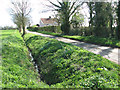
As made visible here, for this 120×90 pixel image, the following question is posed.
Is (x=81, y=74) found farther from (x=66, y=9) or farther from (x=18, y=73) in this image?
(x=66, y=9)

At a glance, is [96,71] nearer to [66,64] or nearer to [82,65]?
[82,65]

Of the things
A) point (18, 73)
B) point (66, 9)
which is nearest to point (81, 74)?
point (18, 73)

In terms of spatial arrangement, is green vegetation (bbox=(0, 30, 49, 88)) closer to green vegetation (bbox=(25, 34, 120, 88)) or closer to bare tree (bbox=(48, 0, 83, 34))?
green vegetation (bbox=(25, 34, 120, 88))

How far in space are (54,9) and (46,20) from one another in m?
47.7

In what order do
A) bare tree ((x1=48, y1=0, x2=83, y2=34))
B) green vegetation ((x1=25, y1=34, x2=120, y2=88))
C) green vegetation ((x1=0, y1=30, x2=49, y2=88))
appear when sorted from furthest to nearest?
bare tree ((x1=48, y1=0, x2=83, y2=34)) < green vegetation ((x1=0, y1=30, x2=49, y2=88)) < green vegetation ((x1=25, y1=34, x2=120, y2=88))

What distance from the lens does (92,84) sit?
393 centimetres

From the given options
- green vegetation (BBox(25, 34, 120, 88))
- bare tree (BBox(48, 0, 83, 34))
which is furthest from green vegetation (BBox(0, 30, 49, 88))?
bare tree (BBox(48, 0, 83, 34))

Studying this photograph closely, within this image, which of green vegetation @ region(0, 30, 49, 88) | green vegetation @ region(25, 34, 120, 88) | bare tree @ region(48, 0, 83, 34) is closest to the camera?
green vegetation @ region(25, 34, 120, 88)

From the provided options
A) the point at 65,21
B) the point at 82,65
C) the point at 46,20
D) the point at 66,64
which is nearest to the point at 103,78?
the point at 82,65

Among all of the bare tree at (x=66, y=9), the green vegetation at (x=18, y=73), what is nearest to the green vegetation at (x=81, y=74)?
the green vegetation at (x=18, y=73)

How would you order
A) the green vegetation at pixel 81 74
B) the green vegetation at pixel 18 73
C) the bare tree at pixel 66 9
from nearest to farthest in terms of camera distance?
the green vegetation at pixel 81 74 → the green vegetation at pixel 18 73 → the bare tree at pixel 66 9

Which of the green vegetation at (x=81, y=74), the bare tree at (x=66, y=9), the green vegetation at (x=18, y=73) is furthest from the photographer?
the bare tree at (x=66, y=9)

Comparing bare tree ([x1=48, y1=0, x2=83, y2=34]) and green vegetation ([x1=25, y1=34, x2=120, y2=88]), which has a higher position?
bare tree ([x1=48, y1=0, x2=83, y2=34])

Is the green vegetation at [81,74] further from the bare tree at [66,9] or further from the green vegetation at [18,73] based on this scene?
the bare tree at [66,9]
